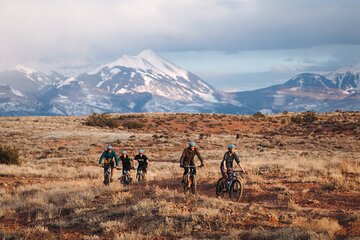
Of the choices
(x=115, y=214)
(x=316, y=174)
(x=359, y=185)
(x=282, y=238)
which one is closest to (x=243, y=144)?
(x=316, y=174)

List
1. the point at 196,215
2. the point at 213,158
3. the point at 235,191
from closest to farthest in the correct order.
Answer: the point at 196,215
the point at 235,191
the point at 213,158

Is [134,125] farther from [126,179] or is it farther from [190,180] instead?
[190,180]

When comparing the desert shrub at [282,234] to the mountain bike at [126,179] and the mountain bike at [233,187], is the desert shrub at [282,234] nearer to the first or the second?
the mountain bike at [233,187]

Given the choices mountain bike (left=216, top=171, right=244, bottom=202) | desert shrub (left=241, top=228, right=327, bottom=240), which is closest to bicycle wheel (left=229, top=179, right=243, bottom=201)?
mountain bike (left=216, top=171, right=244, bottom=202)

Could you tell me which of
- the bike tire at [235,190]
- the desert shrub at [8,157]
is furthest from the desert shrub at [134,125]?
the bike tire at [235,190]

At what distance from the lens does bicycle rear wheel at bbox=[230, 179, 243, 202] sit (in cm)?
1775

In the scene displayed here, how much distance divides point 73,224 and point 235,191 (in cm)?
559

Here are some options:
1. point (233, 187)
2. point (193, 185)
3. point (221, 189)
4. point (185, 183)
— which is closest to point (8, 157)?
point (185, 183)

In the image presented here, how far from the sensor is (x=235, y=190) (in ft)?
58.9

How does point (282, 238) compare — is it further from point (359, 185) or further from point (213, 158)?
point (213, 158)

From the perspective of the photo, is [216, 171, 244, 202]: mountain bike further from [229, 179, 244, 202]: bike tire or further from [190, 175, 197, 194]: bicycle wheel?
[190, 175, 197, 194]: bicycle wheel

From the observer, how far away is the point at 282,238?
41.1 ft

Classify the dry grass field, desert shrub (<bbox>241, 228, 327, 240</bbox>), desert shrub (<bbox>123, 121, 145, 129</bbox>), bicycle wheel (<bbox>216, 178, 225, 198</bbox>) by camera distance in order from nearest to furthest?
desert shrub (<bbox>241, 228, 327, 240</bbox>)
the dry grass field
bicycle wheel (<bbox>216, 178, 225, 198</bbox>)
desert shrub (<bbox>123, 121, 145, 129</bbox>)

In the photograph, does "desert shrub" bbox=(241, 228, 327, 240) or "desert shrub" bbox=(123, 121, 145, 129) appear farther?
"desert shrub" bbox=(123, 121, 145, 129)
